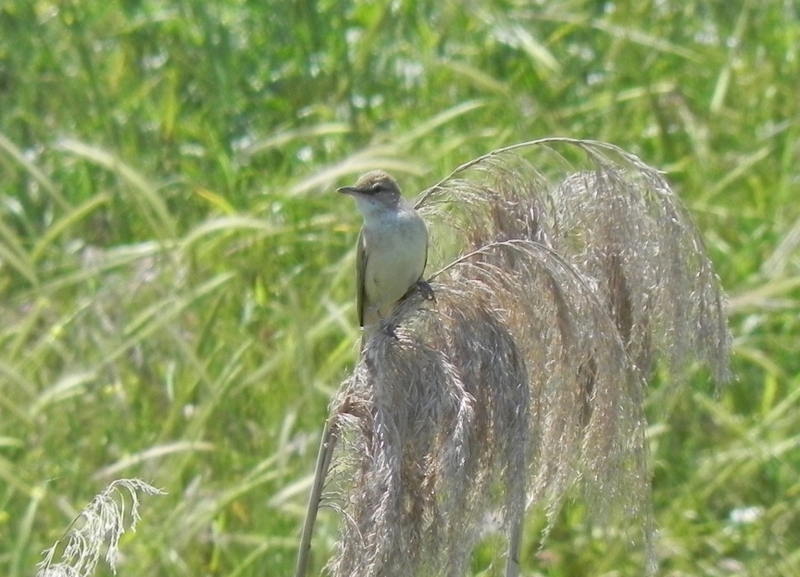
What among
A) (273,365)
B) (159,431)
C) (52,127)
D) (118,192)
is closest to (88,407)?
(159,431)

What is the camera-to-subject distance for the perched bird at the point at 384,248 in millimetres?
2914

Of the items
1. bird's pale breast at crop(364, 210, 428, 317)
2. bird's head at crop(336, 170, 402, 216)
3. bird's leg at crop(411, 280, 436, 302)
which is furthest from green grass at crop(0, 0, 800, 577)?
bird's leg at crop(411, 280, 436, 302)

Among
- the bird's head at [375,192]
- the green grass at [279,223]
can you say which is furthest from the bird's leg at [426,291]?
the green grass at [279,223]

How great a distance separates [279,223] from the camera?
411cm

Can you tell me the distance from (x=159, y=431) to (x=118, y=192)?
1.13 meters

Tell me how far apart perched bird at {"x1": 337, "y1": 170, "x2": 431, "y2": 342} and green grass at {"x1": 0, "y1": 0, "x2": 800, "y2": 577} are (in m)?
0.39

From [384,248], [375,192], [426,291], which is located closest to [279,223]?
[375,192]

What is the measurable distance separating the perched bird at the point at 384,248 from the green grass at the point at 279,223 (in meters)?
0.39

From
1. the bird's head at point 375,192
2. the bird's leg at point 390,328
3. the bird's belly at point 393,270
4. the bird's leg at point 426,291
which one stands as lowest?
the bird's leg at point 390,328

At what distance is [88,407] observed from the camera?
156 inches

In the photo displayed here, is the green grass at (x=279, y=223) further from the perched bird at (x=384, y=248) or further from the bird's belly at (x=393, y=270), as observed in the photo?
the bird's belly at (x=393, y=270)

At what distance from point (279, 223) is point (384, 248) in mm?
1144

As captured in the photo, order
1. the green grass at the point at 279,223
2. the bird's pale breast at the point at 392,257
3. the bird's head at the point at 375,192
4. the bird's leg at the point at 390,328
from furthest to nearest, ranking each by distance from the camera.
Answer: the green grass at the point at 279,223 → the bird's head at the point at 375,192 → the bird's pale breast at the point at 392,257 → the bird's leg at the point at 390,328

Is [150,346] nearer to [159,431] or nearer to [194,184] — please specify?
[159,431]
